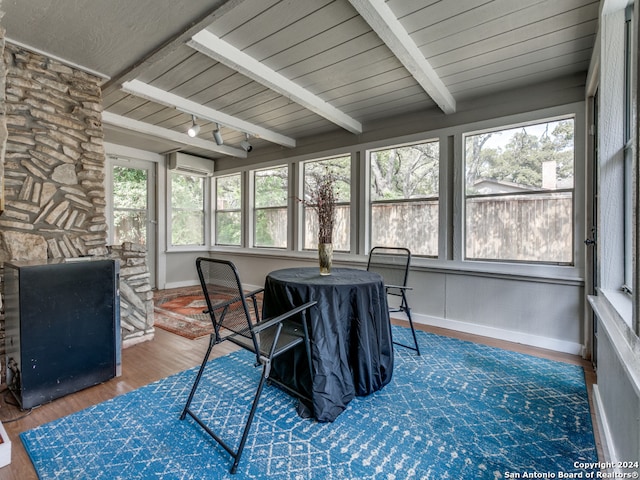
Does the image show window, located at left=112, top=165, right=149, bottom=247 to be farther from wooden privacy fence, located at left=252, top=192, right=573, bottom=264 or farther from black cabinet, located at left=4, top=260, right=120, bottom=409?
wooden privacy fence, located at left=252, top=192, right=573, bottom=264

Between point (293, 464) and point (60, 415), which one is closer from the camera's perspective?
point (293, 464)

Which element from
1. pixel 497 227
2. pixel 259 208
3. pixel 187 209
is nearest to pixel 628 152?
pixel 497 227

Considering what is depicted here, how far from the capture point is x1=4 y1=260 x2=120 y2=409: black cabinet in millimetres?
2014

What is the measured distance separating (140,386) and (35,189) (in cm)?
174

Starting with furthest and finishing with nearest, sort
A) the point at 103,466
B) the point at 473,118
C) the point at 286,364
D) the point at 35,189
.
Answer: the point at 473,118
the point at 35,189
the point at 286,364
the point at 103,466

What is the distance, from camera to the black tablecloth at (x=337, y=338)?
192 cm

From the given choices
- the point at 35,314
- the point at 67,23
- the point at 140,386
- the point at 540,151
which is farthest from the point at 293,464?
the point at 540,151

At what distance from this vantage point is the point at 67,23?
2.14 metres

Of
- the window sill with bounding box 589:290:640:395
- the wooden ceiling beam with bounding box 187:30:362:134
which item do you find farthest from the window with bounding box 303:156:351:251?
the window sill with bounding box 589:290:640:395

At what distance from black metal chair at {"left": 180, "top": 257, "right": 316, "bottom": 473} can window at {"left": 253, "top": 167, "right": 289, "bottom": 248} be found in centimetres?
334

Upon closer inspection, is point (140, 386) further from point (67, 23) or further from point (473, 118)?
point (473, 118)

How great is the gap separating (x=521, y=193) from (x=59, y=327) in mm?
4086

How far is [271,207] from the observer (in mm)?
5543

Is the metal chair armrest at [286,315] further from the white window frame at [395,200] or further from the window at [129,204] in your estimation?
the window at [129,204]
